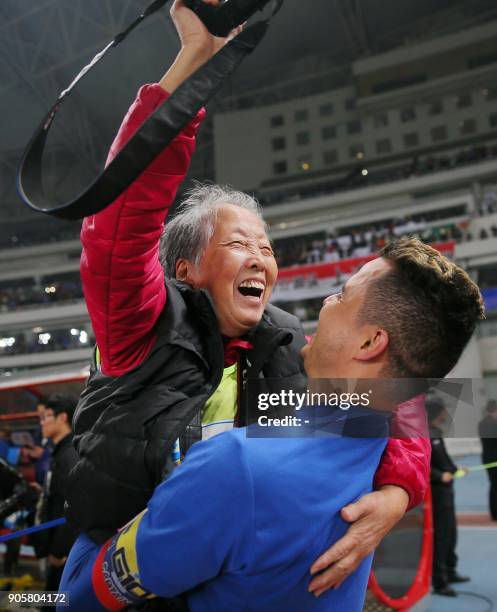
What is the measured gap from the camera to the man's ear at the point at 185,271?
1.41 meters

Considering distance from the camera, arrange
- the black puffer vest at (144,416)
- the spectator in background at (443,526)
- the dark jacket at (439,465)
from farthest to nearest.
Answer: the dark jacket at (439,465) < the spectator in background at (443,526) < the black puffer vest at (144,416)

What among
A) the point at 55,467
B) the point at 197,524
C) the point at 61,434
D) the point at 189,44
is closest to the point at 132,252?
the point at 189,44

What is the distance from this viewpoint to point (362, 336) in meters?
0.96

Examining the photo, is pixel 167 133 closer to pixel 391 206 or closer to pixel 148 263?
pixel 148 263

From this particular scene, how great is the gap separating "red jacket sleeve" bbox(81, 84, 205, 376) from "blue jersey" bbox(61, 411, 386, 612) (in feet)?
0.96

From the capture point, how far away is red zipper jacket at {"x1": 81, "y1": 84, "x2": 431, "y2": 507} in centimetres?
90

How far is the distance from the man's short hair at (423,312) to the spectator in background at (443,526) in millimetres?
3120

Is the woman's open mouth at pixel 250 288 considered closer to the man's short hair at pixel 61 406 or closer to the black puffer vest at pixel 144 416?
the black puffer vest at pixel 144 416

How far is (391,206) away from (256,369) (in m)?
26.3

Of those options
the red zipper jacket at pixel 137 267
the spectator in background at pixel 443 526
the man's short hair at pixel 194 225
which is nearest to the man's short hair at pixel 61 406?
the spectator in background at pixel 443 526

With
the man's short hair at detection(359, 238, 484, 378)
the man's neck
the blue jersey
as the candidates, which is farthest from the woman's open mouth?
the man's neck

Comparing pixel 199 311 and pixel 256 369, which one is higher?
pixel 199 311

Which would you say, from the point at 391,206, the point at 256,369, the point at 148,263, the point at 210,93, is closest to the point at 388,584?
the point at 256,369

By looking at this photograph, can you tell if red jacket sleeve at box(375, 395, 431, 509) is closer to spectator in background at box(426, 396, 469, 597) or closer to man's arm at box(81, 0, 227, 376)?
man's arm at box(81, 0, 227, 376)
